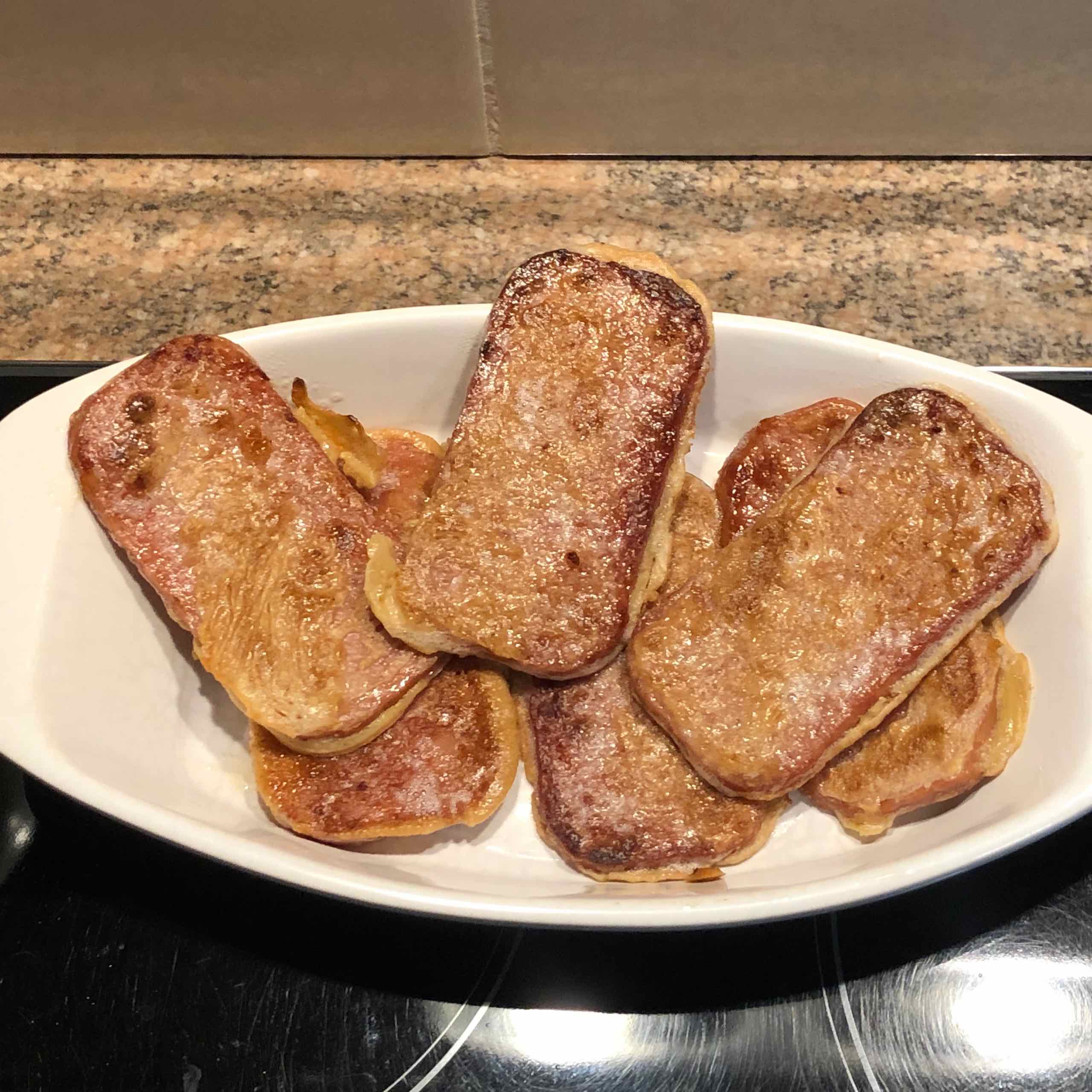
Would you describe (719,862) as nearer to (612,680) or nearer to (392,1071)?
(612,680)

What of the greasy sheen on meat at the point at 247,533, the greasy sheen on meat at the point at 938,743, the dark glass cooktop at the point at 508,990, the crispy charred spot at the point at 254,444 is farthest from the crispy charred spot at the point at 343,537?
the greasy sheen on meat at the point at 938,743

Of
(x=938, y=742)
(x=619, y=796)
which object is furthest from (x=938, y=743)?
(x=619, y=796)

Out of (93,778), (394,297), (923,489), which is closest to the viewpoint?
(93,778)

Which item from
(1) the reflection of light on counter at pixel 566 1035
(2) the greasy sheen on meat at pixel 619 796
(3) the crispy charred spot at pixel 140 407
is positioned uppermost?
(3) the crispy charred spot at pixel 140 407

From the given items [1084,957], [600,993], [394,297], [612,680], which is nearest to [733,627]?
[612,680]

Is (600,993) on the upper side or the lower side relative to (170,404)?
lower

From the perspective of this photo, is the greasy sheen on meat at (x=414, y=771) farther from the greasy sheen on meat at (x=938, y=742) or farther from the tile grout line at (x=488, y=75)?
the tile grout line at (x=488, y=75)

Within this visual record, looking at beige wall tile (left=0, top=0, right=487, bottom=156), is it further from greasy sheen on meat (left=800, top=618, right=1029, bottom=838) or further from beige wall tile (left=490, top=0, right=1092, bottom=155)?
greasy sheen on meat (left=800, top=618, right=1029, bottom=838)
